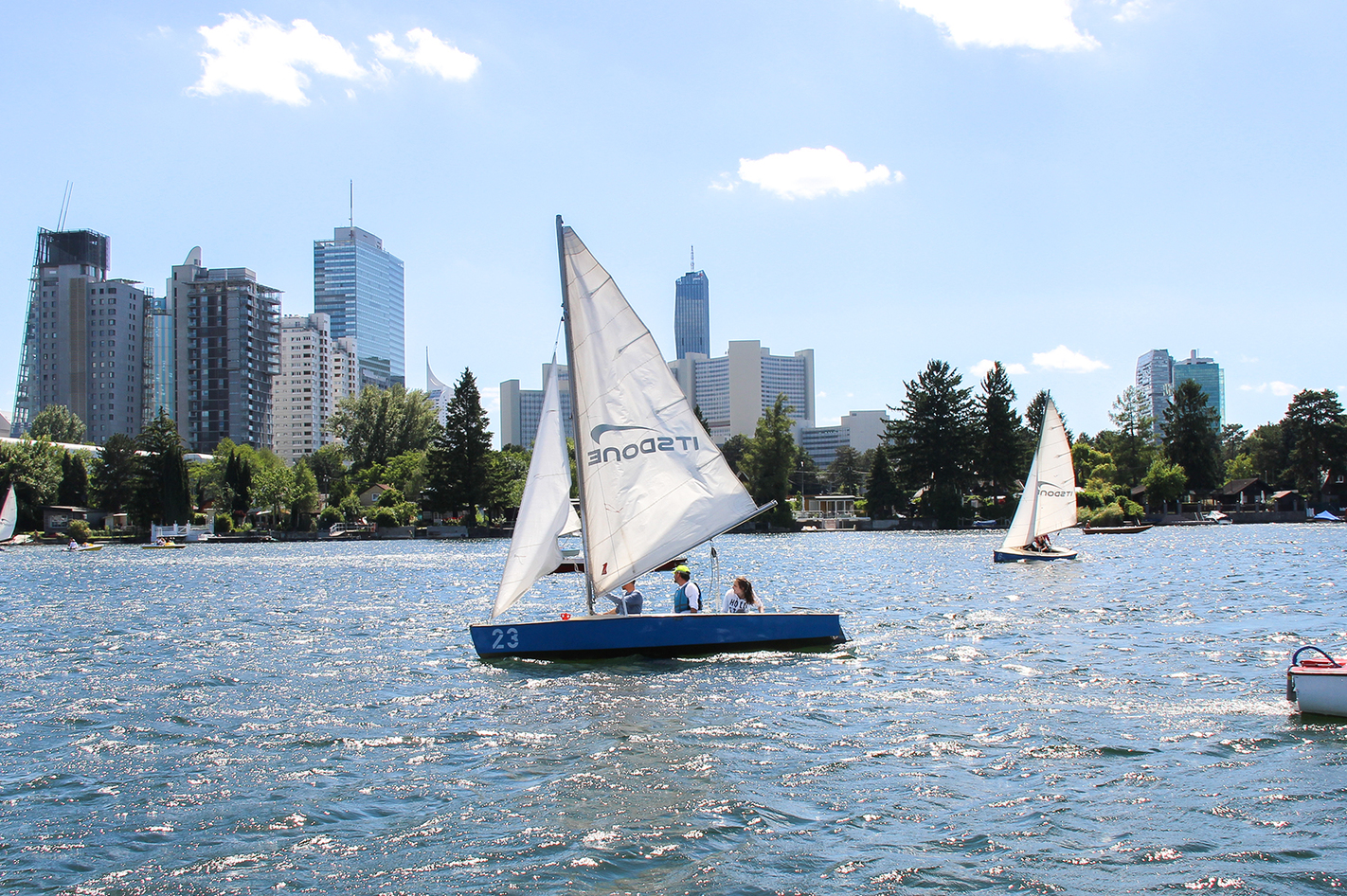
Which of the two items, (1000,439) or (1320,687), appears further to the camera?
(1000,439)

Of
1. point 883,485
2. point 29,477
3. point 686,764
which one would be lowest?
point 686,764

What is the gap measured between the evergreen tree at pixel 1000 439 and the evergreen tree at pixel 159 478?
275 ft

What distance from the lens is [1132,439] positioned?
128125 mm

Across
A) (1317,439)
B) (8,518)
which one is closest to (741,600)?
(8,518)

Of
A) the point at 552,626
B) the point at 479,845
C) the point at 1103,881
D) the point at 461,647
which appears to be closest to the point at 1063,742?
the point at 1103,881

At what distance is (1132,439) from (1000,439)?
3008 centimetres

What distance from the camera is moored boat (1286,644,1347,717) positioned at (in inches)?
526

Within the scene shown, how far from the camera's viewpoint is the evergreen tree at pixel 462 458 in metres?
106

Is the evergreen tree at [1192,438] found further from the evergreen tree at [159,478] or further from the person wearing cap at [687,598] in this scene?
the person wearing cap at [687,598]

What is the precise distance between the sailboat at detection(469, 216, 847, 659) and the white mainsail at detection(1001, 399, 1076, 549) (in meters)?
31.9

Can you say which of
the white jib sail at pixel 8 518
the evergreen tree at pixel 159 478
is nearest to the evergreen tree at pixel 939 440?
the evergreen tree at pixel 159 478

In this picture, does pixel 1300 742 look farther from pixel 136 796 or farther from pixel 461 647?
pixel 461 647

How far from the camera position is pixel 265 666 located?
20.8 m

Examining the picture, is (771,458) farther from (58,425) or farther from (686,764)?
(58,425)
